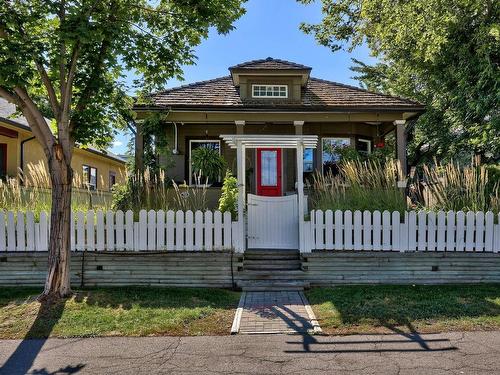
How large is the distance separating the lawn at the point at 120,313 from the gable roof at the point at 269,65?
8215 mm

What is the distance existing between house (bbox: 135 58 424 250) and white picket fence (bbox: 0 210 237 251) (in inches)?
155

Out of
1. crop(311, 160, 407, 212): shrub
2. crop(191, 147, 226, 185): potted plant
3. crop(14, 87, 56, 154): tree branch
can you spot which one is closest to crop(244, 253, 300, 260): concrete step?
crop(311, 160, 407, 212): shrub

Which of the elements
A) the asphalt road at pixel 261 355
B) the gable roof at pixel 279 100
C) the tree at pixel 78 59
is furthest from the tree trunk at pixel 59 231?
the gable roof at pixel 279 100

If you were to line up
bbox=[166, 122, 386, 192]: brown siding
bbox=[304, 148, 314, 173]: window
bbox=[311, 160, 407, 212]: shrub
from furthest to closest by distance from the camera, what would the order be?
1. bbox=[304, 148, 314, 173]: window
2. bbox=[166, 122, 386, 192]: brown siding
3. bbox=[311, 160, 407, 212]: shrub

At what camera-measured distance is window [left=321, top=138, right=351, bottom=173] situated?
541 inches

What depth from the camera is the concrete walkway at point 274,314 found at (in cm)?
555

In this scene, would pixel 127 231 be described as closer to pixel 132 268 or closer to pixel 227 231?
pixel 132 268

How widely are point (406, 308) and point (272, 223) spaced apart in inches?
142

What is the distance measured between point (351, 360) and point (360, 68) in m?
22.0

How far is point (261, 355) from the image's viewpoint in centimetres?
468

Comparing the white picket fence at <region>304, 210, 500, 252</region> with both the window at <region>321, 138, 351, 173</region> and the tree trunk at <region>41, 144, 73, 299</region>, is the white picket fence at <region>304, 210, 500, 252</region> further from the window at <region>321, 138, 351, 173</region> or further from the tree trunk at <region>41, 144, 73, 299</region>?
the window at <region>321, 138, 351, 173</region>

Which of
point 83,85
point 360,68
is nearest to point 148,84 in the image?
point 83,85

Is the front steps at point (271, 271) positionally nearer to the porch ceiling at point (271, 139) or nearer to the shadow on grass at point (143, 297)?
the shadow on grass at point (143, 297)

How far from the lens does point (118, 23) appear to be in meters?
6.83
